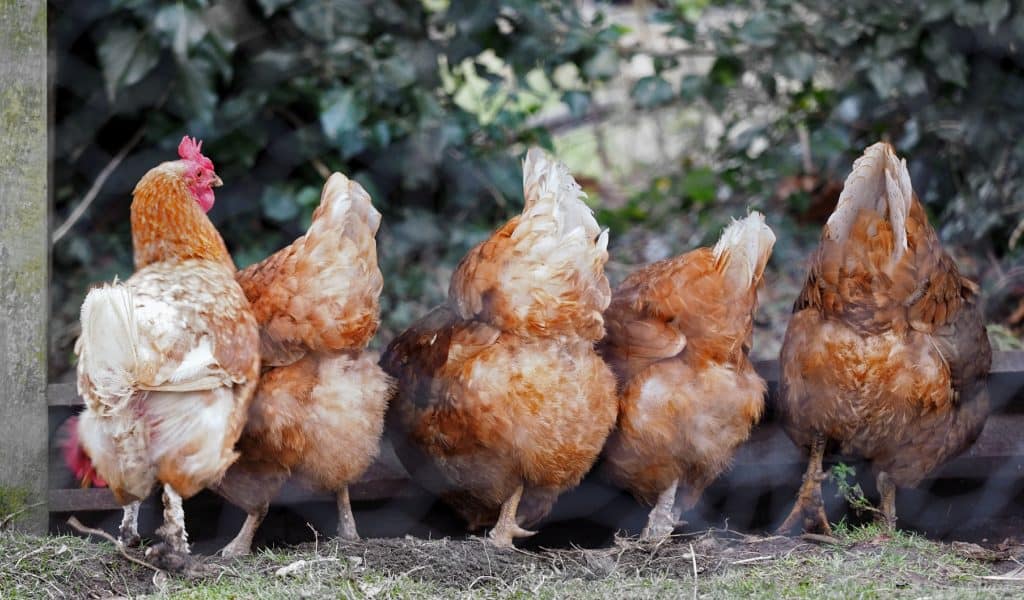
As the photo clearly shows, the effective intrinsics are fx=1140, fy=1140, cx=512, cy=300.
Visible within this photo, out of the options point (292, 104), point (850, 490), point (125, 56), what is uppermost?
point (125, 56)

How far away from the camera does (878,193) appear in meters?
2.36

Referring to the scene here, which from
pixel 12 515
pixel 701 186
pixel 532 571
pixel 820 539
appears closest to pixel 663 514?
pixel 820 539

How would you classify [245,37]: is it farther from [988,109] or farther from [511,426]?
[988,109]

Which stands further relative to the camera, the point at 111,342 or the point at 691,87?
the point at 691,87

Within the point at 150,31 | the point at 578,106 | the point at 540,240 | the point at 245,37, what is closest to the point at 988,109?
the point at 578,106

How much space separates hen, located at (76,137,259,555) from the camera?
6.52 ft

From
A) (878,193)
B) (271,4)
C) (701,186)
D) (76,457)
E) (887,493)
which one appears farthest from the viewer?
(701,186)

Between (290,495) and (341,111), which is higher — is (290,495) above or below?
below

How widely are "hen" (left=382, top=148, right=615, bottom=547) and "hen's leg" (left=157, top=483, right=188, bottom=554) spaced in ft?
1.80

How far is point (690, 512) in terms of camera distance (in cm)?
281

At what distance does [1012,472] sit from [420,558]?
4.92 ft

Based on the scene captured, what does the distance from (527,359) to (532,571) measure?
411 mm

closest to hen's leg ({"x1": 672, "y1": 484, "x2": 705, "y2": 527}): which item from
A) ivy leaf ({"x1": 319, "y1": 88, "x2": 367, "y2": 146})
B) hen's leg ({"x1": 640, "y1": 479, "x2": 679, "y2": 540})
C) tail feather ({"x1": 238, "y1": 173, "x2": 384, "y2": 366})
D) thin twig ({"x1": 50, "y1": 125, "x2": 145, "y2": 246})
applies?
hen's leg ({"x1": 640, "y1": 479, "x2": 679, "y2": 540})

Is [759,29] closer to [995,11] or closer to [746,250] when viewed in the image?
[995,11]
